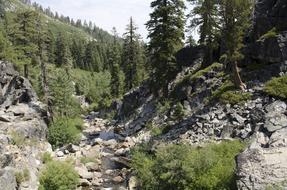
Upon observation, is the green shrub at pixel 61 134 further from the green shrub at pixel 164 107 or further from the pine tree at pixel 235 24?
the pine tree at pixel 235 24

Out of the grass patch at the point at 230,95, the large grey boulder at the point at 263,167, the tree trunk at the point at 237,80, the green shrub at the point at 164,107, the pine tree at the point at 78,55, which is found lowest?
the large grey boulder at the point at 263,167

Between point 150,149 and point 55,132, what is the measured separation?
1601 cm

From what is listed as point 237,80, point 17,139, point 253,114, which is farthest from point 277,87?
point 17,139

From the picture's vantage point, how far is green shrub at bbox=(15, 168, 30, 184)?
2436 centimetres

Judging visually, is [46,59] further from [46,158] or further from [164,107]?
[46,158]

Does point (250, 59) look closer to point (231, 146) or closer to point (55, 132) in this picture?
point (231, 146)

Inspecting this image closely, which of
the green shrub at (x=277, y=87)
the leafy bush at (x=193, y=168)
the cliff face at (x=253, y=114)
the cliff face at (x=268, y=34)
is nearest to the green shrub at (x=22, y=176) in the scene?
the leafy bush at (x=193, y=168)

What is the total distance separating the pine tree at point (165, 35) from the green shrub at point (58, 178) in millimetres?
20284

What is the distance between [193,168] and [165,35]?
25.6 meters

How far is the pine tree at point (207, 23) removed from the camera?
4082 cm

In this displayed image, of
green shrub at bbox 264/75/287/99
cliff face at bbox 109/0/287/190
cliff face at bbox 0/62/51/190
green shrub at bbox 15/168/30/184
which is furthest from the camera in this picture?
cliff face at bbox 0/62/51/190

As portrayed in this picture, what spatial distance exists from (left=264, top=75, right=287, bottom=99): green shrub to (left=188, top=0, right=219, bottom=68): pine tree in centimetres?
1379

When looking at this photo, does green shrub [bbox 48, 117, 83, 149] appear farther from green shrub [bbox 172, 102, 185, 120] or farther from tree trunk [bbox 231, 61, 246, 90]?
tree trunk [bbox 231, 61, 246, 90]

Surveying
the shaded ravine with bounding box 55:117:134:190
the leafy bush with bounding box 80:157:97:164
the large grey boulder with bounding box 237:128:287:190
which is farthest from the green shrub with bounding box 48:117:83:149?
the large grey boulder with bounding box 237:128:287:190
